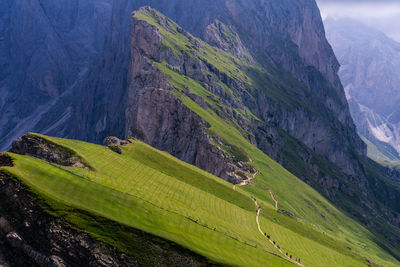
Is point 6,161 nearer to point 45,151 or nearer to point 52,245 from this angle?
point 45,151

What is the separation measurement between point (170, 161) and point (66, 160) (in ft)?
184

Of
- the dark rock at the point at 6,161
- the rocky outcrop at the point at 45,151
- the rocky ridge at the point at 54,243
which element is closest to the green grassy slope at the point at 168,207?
the dark rock at the point at 6,161

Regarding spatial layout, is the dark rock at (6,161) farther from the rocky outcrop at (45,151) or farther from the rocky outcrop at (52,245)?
the rocky outcrop at (45,151)

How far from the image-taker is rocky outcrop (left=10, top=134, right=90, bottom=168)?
258 ft

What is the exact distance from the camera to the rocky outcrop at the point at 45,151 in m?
78.7

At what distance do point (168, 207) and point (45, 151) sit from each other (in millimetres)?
30145

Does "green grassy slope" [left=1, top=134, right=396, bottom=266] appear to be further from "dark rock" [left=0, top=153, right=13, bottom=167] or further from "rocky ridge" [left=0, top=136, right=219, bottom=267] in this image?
"rocky ridge" [left=0, top=136, right=219, bottom=267]

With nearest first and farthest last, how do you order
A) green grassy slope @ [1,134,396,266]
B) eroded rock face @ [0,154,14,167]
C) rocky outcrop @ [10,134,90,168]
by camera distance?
green grassy slope @ [1,134,396,266] < eroded rock face @ [0,154,14,167] < rocky outcrop @ [10,134,90,168]

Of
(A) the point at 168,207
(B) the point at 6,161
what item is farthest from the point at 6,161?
(A) the point at 168,207

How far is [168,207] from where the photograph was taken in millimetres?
75188

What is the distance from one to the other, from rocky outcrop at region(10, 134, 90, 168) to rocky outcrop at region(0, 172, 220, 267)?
22359 mm

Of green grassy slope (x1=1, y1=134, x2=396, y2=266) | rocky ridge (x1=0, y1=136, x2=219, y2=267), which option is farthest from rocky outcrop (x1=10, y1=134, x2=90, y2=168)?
rocky ridge (x1=0, y1=136, x2=219, y2=267)

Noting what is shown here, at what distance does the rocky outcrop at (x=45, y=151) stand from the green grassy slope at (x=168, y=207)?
2.97 metres

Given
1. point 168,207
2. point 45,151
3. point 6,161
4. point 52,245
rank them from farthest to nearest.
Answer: point 45,151
point 168,207
point 6,161
point 52,245
